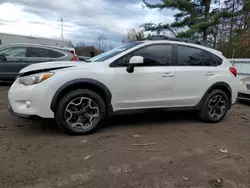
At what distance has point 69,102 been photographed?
3916 millimetres

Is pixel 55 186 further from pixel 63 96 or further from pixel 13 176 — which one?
pixel 63 96

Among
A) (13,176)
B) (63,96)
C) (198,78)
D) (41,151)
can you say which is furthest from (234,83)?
(13,176)

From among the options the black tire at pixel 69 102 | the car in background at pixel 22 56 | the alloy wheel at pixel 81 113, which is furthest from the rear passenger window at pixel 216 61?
the car in background at pixel 22 56

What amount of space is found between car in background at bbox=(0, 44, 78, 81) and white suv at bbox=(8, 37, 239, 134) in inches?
205

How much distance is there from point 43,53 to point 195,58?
6181 mm

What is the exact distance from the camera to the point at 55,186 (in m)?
2.53

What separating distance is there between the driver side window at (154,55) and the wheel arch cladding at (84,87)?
605 millimetres

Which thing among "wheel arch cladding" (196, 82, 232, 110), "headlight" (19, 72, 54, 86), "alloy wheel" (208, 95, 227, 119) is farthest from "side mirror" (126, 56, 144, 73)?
"alloy wheel" (208, 95, 227, 119)

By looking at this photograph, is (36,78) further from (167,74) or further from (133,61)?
(167,74)

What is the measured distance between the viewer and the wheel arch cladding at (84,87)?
151 inches

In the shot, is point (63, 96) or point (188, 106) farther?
point (188, 106)

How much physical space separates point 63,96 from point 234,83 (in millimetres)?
3628

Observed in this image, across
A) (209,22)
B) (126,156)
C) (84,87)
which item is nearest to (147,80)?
(84,87)

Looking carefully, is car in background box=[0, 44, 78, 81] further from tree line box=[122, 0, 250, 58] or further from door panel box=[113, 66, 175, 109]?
tree line box=[122, 0, 250, 58]
